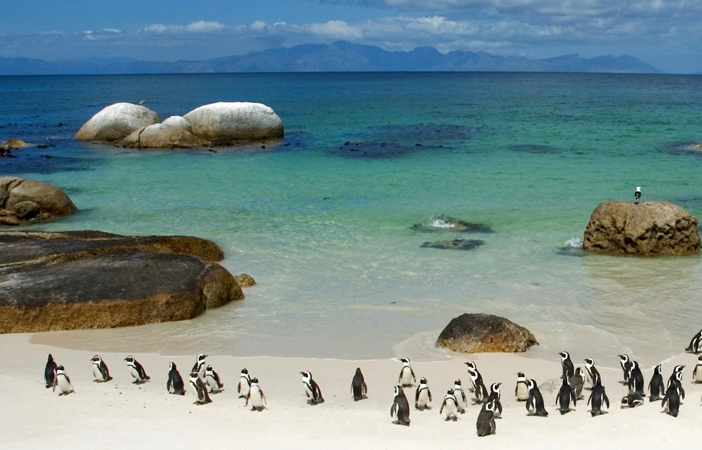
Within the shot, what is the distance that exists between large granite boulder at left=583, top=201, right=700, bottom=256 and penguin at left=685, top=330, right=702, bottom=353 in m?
5.45

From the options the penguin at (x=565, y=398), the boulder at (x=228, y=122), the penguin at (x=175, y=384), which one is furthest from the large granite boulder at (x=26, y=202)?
the penguin at (x=565, y=398)

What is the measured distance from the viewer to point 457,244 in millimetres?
16891

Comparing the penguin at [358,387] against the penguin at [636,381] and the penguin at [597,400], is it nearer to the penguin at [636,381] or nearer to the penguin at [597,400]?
the penguin at [597,400]

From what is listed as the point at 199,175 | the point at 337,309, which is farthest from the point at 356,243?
the point at 199,175

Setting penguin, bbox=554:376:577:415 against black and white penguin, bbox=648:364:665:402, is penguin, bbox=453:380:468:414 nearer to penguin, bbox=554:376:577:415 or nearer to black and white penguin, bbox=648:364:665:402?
penguin, bbox=554:376:577:415

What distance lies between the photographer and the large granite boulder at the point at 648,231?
51.8 feet

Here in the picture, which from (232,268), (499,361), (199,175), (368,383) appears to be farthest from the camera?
(199,175)

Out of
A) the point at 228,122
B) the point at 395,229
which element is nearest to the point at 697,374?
the point at 395,229

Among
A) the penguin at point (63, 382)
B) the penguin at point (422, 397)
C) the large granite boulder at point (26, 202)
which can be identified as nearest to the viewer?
the penguin at point (422, 397)

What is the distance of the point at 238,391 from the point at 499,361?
359 centimetres

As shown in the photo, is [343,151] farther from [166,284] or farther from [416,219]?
[166,284]

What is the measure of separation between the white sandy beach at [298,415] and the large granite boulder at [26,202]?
1015 centimetres

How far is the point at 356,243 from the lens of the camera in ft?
56.5

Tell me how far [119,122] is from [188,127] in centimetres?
372
